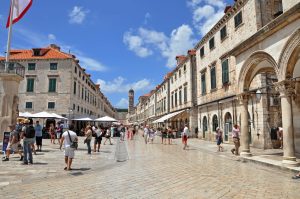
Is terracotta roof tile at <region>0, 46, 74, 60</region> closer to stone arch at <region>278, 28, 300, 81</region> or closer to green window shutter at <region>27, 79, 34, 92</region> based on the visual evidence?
green window shutter at <region>27, 79, 34, 92</region>

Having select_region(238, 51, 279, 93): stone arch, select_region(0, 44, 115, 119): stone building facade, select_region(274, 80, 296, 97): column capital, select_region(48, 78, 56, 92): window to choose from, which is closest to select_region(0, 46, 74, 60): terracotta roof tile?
select_region(0, 44, 115, 119): stone building facade

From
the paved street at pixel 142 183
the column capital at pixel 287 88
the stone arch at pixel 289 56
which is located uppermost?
the stone arch at pixel 289 56

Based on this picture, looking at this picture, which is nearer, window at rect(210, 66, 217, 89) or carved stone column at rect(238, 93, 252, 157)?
carved stone column at rect(238, 93, 252, 157)

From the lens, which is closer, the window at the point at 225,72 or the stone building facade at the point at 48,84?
the window at the point at 225,72

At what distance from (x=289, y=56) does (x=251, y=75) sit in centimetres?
327

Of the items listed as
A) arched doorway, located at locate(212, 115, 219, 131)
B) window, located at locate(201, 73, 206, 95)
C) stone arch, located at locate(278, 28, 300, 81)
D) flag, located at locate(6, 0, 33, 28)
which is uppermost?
flag, located at locate(6, 0, 33, 28)

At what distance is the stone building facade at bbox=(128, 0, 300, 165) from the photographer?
9.12 meters

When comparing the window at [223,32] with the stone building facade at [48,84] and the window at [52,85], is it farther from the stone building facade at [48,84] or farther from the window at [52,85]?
the window at [52,85]

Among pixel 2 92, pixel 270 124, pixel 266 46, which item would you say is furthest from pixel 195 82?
pixel 2 92

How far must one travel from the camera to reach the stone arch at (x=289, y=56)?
855 cm

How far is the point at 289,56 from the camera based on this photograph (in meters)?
8.88

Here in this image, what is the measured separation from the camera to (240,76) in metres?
12.4

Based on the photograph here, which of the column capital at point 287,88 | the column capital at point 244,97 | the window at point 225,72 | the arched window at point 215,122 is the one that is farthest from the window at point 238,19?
the column capital at point 287,88

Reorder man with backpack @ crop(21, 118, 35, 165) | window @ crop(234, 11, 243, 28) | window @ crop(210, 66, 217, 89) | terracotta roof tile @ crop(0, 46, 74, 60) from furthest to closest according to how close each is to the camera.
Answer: terracotta roof tile @ crop(0, 46, 74, 60) → window @ crop(210, 66, 217, 89) → window @ crop(234, 11, 243, 28) → man with backpack @ crop(21, 118, 35, 165)
